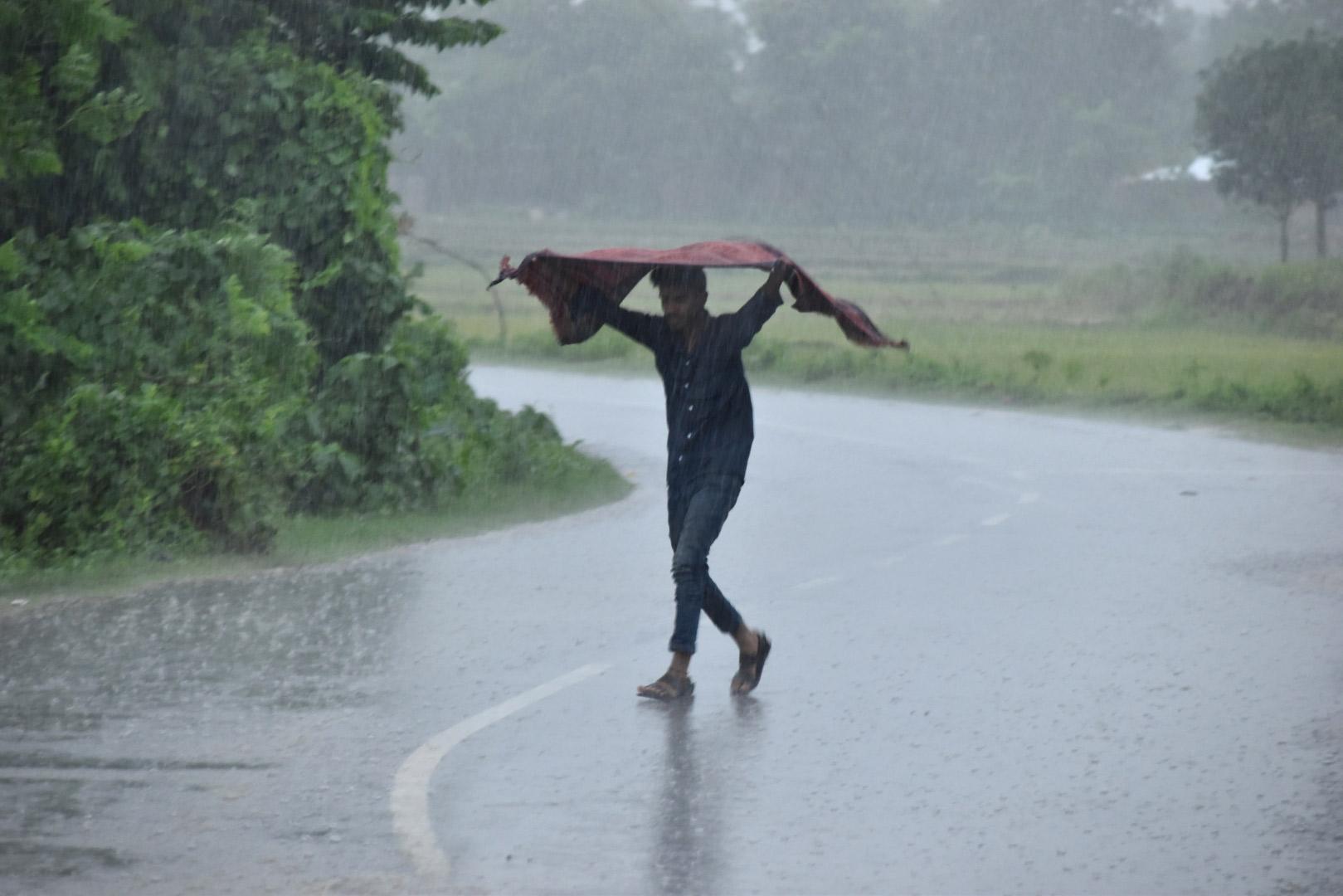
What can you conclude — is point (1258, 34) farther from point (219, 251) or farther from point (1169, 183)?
point (219, 251)

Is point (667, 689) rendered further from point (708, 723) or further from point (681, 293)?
point (681, 293)

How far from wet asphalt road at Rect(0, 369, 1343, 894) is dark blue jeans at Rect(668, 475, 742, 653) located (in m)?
0.34

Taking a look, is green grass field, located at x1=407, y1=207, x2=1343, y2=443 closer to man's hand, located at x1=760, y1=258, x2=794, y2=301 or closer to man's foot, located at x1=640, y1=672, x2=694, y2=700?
man's foot, located at x1=640, y1=672, x2=694, y2=700

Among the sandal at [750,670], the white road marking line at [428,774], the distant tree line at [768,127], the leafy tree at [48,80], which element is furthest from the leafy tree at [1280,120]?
the white road marking line at [428,774]

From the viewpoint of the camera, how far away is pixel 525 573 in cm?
1201

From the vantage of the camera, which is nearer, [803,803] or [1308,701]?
[803,803]

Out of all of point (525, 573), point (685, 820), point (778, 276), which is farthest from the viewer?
point (525, 573)

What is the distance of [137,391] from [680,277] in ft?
16.8

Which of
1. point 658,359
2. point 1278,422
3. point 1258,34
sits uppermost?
point 1258,34

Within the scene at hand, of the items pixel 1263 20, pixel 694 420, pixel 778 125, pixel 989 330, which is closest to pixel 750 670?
pixel 694 420

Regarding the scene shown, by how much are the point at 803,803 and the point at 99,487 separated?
20.6ft

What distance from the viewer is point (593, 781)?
6.93 meters


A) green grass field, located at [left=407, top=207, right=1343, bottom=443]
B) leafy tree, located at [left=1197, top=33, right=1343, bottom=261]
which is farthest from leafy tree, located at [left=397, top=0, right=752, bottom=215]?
leafy tree, located at [left=1197, top=33, right=1343, bottom=261]

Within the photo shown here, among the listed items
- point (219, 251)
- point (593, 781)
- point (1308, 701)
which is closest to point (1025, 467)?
point (219, 251)
